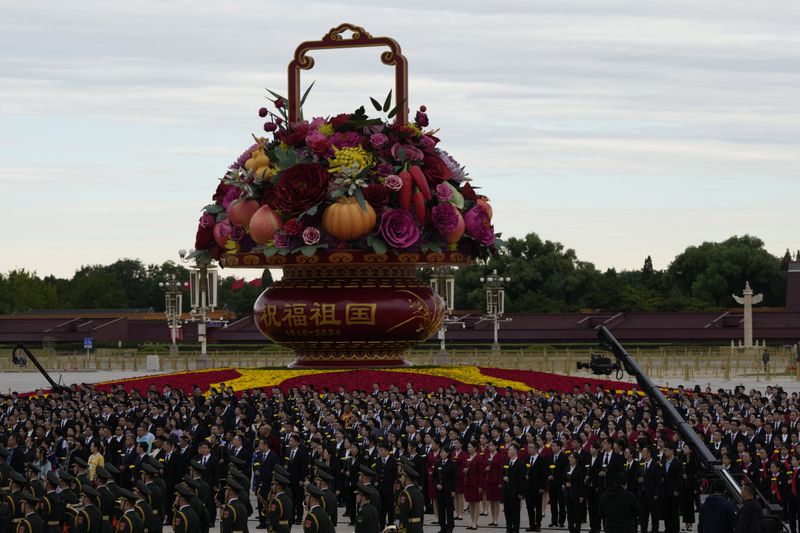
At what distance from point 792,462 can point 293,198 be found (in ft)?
55.4

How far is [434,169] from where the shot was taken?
123 feet

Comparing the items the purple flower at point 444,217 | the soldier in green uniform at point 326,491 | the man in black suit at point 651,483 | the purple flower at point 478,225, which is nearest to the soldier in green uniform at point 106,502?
the soldier in green uniform at point 326,491

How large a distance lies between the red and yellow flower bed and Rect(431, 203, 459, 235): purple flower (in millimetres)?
4008

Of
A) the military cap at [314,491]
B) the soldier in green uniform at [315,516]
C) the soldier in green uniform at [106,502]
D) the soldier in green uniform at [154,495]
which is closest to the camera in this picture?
the soldier in green uniform at [315,516]

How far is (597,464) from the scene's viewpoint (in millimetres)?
23469

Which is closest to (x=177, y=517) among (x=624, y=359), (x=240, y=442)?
(x=624, y=359)

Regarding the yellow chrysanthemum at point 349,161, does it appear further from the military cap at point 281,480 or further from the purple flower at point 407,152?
the military cap at point 281,480

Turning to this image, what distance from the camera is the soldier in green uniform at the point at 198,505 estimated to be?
17766 millimetres

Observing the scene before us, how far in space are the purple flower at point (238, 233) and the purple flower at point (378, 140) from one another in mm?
4177

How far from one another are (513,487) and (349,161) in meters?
14.7

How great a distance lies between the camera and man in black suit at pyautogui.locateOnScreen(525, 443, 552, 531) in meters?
24.1

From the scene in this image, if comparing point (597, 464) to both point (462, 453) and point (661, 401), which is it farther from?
point (661, 401)

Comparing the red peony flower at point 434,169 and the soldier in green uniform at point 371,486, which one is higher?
the red peony flower at point 434,169

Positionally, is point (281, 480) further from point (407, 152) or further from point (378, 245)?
A: point (407, 152)
